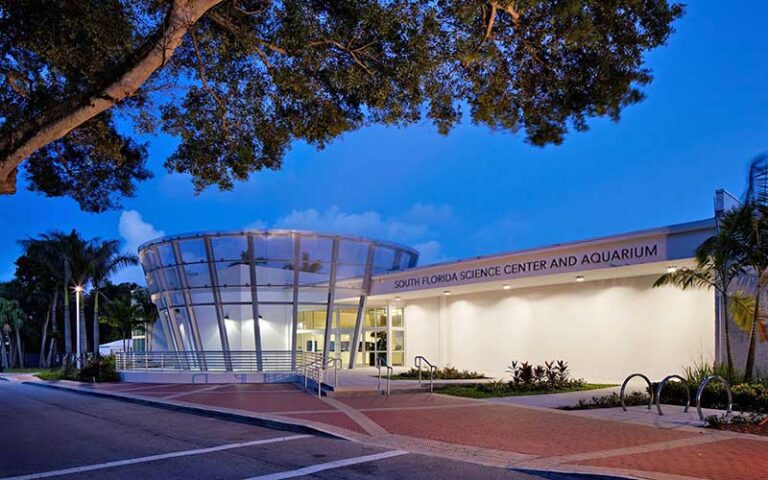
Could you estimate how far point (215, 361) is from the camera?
27844mm

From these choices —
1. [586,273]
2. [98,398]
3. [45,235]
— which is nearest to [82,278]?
[45,235]

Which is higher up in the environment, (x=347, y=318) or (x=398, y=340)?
(x=347, y=318)

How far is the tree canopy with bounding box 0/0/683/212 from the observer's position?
851 centimetres

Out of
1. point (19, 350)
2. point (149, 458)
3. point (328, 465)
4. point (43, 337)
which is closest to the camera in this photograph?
point (328, 465)

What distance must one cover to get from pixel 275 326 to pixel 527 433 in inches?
776

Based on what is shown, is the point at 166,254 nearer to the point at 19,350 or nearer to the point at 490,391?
the point at 490,391

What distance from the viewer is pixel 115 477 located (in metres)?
7.96

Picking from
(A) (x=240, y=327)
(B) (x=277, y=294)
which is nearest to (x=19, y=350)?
(A) (x=240, y=327)

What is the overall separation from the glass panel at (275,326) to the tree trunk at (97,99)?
814 inches

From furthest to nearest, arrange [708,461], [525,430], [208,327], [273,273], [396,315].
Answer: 1. [396,315]
2. [208,327]
3. [273,273]
4. [525,430]
5. [708,461]

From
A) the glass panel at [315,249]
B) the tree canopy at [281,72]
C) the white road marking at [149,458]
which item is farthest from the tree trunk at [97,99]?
the glass panel at [315,249]

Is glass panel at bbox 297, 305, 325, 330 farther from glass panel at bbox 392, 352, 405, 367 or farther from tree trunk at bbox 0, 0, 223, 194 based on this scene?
tree trunk at bbox 0, 0, 223, 194

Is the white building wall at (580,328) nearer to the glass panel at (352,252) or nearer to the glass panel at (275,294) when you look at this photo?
the glass panel at (352,252)

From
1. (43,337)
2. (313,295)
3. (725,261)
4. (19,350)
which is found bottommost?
(19,350)
